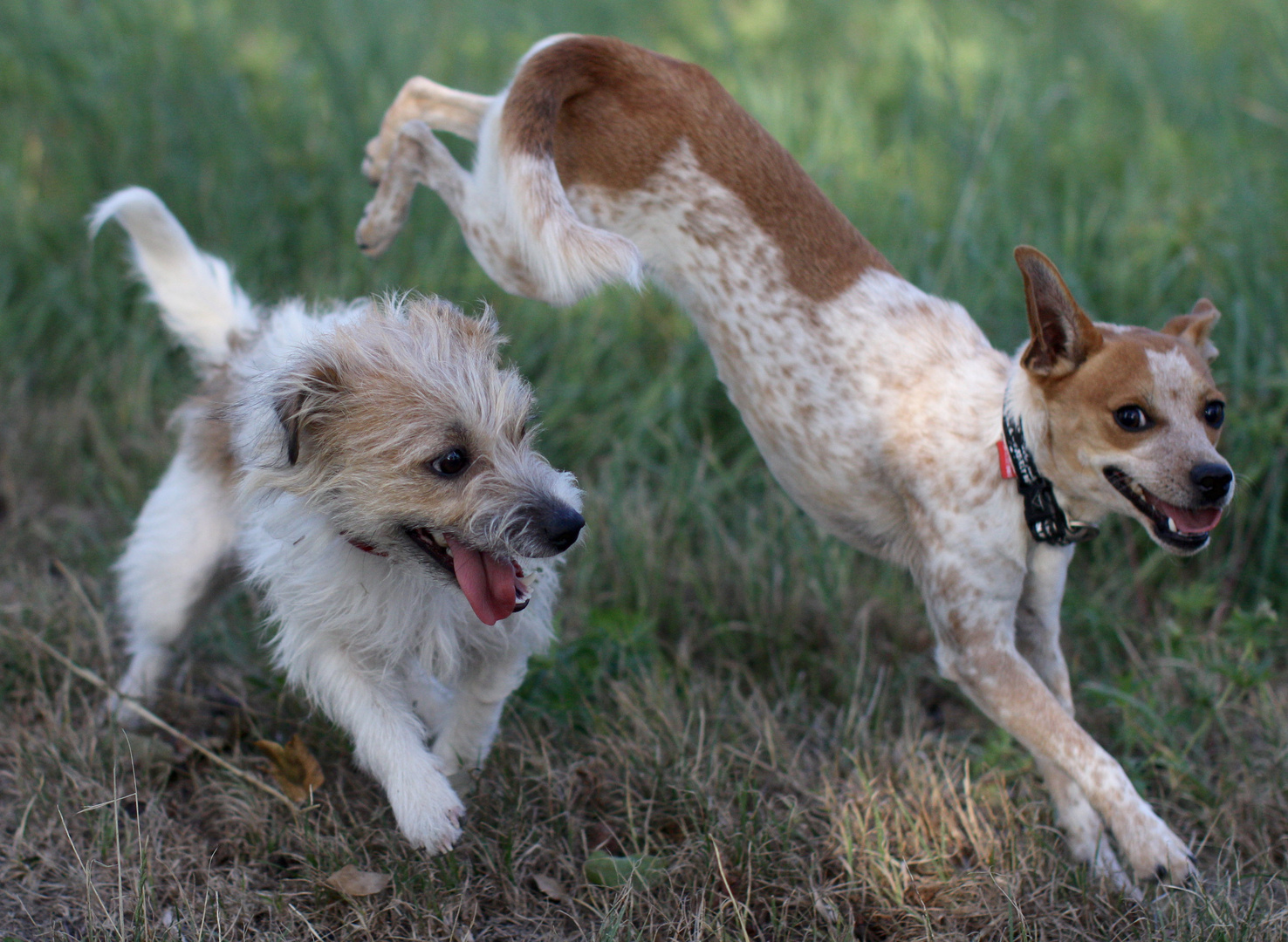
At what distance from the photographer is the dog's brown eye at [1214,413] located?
8.20ft

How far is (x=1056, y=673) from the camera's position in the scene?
2.93 meters

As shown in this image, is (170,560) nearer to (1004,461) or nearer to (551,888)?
(551,888)

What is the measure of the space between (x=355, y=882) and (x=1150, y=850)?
67.5 inches

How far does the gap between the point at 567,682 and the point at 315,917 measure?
917mm

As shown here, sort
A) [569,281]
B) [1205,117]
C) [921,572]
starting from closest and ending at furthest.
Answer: [569,281]
[921,572]
[1205,117]

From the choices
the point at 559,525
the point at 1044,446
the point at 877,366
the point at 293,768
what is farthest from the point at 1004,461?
the point at 293,768

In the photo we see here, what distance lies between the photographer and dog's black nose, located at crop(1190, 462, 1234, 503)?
2.33 meters

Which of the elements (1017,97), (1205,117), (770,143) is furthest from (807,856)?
(1205,117)

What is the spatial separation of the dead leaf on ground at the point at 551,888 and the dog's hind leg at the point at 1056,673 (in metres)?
1.15

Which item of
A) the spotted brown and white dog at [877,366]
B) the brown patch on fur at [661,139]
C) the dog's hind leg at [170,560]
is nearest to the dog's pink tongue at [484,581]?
the spotted brown and white dog at [877,366]

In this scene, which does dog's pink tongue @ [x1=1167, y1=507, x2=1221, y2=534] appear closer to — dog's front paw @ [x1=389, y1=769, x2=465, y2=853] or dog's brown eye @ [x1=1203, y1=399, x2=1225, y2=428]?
dog's brown eye @ [x1=1203, y1=399, x2=1225, y2=428]

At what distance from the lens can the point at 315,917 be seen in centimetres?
245

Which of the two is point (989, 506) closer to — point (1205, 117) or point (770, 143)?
point (770, 143)

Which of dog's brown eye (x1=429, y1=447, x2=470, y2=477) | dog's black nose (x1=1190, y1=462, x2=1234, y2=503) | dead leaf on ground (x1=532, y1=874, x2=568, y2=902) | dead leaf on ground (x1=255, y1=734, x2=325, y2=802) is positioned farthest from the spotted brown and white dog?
dead leaf on ground (x1=255, y1=734, x2=325, y2=802)
